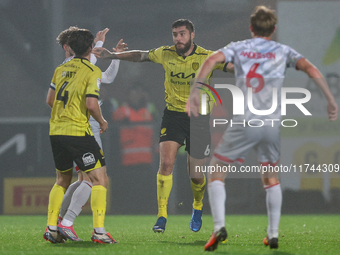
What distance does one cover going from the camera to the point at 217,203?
149 inches

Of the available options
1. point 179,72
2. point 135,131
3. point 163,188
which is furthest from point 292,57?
point 135,131

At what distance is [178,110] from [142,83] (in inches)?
190

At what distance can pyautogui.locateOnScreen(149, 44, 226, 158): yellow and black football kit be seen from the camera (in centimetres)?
543

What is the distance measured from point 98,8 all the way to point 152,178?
359 centimetres

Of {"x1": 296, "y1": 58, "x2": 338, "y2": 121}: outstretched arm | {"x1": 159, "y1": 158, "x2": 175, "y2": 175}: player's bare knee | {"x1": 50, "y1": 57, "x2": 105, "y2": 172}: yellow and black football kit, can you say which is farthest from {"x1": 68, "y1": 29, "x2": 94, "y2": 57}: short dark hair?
{"x1": 296, "y1": 58, "x2": 338, "y2": 121}: outstretched arm

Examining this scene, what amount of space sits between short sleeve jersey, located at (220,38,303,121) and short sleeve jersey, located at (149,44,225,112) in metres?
1.63

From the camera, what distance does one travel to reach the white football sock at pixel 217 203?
371cm

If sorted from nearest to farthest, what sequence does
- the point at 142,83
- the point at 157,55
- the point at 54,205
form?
the point at 54,205, the point at 157,55, the point at 142,83

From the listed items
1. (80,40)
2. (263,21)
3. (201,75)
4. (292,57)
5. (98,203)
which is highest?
(263,21)

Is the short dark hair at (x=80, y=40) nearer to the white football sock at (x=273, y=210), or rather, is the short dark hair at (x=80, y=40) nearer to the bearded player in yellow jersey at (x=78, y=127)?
the bearded player in yellow jersey at (x=78, y=127)

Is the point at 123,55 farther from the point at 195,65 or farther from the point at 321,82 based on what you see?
the point at 321,82

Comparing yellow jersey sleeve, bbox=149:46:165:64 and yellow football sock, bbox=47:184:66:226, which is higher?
yellow jersey sleeve, bbox=149:46:165:64

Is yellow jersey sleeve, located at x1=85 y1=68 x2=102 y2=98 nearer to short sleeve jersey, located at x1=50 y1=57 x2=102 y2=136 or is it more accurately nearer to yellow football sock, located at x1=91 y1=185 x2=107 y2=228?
short sleeve jersey, located at x1=50 y1=57 x2=102 y2=136

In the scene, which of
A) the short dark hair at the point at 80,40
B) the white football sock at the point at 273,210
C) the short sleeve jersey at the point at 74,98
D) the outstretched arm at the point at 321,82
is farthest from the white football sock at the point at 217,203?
the short dark hair at the point at 80,40
